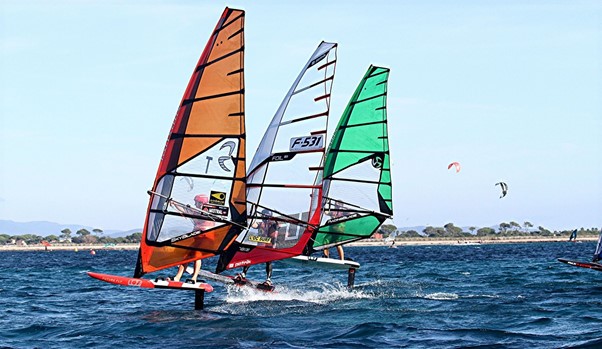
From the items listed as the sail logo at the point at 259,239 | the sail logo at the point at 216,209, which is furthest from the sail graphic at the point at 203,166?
the sail logo at the point at 259,239

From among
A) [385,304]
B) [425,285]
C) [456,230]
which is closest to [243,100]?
[385,304]

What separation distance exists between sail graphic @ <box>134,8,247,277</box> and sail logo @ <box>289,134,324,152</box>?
3.23 m

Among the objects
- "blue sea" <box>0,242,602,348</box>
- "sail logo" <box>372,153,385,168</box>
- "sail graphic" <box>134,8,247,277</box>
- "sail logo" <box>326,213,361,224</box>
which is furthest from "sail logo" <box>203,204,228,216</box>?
"sail logo" <box>372,153,385,168</box>

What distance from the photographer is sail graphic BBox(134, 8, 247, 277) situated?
15312mm

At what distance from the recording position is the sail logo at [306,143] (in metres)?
18.5

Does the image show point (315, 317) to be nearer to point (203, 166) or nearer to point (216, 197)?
point (216, 197)

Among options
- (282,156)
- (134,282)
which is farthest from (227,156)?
(282,156)

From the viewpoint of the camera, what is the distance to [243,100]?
15.5 meters

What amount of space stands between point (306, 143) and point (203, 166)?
12.3ft

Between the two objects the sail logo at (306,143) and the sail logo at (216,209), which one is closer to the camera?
the sail logo at (216,209)

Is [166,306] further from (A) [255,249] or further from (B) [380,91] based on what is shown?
(B) [380,91]

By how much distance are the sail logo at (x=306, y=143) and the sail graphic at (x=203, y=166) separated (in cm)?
323

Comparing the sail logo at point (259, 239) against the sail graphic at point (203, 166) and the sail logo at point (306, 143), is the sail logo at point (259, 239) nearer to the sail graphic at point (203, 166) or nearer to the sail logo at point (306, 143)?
the sail logo at point (306, 143)

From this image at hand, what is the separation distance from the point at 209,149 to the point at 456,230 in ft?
607
